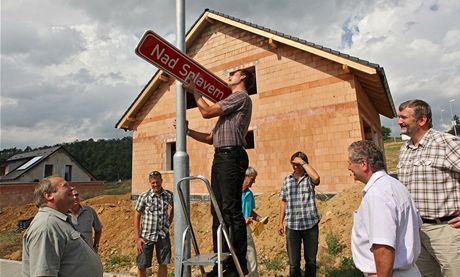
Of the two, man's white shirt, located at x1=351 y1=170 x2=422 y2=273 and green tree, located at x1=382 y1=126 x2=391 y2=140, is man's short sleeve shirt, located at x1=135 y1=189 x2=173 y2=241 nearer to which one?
man's white shirt, located at x1=351 y1=170 x2=422 y2=273

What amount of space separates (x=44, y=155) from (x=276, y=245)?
36.4m

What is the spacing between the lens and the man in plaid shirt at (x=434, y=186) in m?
2.51

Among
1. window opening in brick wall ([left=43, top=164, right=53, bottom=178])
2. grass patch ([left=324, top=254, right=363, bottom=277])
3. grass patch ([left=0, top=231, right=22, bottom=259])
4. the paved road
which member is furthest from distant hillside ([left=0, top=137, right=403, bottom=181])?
grass patch ([left=324, top=254, right=363, bottom=277])

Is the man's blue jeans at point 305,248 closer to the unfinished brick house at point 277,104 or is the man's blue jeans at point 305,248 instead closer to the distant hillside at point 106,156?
the unfinished brick house at point 277,104

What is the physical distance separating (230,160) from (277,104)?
9034 mm

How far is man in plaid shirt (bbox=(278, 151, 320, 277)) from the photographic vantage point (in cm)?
430

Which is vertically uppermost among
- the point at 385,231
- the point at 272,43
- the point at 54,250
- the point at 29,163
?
the point at 272,43

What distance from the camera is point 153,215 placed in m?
4.91

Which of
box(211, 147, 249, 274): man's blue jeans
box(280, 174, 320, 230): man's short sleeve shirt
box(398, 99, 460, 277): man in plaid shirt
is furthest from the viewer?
box(280, 174, 320, 230): man's short sleeve shirt

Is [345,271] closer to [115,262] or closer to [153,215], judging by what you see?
[153,215]

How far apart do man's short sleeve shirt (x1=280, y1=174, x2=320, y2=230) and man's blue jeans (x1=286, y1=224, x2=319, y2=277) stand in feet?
0.32

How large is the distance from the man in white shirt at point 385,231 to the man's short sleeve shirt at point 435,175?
78 centimetres

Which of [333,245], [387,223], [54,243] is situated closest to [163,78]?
[333,245]

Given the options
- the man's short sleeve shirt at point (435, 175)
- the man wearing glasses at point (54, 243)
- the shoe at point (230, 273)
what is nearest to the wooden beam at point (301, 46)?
the man's short sleeve shirt at point (435, 175)
